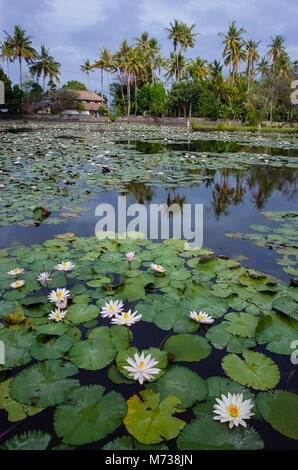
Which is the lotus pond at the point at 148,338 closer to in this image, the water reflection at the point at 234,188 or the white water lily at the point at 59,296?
the white water lily at the point at 59,296

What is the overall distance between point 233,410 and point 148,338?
23.2 inches

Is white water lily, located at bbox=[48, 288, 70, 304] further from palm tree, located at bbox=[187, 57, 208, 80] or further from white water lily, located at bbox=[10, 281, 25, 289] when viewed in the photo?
palm tree, located at bbox=[187, 57, 208, 80]

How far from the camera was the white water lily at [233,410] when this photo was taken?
1015 mm

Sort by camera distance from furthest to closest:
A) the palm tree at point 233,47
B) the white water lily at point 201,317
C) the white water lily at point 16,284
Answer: the palm tree at point 233,47, the white water lily at point 16,284, the white water lily at point 201,317

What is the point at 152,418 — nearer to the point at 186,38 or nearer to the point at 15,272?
the point at 15,272

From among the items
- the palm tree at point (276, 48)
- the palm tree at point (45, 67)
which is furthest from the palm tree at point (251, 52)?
the palm tree at point (45, 67)

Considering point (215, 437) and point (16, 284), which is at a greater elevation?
point (16, 284)

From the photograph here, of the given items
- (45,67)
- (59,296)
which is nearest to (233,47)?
(45,67)

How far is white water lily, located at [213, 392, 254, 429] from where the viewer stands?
1015 mm

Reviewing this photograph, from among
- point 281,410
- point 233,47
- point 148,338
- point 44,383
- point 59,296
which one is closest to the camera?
point 281,410

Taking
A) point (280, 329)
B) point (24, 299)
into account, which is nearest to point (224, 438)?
point (280, 329)

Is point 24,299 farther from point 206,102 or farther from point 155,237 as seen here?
point 206,102

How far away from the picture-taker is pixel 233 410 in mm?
1031

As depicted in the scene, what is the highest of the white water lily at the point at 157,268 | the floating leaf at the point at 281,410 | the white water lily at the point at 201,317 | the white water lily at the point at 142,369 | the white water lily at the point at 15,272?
the white water lily at the point at 157,268
